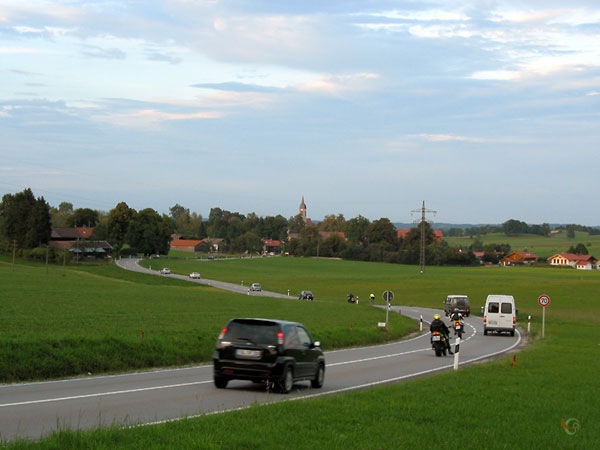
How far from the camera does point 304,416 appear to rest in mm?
10852

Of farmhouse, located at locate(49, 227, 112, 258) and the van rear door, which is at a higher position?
farmhouse, located at locate(49, 227, 112, 258)

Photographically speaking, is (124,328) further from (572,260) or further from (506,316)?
(572,260)

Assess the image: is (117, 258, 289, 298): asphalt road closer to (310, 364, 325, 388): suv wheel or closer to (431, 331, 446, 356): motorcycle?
(431, 331, 446, 356): motorcycle

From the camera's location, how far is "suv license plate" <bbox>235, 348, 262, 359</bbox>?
15.6m

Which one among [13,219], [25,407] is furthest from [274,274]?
[25,407]

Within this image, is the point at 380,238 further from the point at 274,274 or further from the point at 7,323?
the point at 7,323

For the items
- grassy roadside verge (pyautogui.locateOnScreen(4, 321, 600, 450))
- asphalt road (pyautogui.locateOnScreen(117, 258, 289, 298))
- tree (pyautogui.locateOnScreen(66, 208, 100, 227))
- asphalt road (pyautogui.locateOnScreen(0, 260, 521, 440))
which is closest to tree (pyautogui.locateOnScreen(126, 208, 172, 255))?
asphalt road (pyautogui.locateOnScreen(117, 258, 289, 298))

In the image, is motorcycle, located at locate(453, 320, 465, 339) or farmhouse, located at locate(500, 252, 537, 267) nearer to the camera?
motorcycle, located at locate(453, 320, 465, 339)

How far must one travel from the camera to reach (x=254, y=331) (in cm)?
1597

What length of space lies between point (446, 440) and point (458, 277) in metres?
115

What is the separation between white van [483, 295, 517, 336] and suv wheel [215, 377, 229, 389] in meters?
29.2

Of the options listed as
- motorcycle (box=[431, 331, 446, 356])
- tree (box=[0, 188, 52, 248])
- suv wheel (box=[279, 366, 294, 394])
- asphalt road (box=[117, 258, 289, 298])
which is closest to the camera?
suv wheel (box=[279, 366, 294, 394])

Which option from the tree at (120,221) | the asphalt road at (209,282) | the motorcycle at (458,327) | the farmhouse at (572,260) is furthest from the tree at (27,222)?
the farmhouse at (572,260)

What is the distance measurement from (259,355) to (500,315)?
98.1ft
